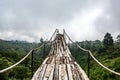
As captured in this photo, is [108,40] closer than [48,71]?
No

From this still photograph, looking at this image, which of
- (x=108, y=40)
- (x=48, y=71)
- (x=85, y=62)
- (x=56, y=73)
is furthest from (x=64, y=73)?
(x=108, y=40)

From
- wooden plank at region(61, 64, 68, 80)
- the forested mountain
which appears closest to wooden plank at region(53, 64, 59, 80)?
wooden plank at region(61, 64, 68, 80)

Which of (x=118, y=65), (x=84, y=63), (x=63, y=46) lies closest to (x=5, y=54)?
(x=84, y=63)

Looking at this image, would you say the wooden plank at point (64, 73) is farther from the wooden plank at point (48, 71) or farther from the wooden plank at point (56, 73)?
the wooden plank at point (48, 71)

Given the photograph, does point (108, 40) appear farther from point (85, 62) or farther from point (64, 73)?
point (64, 73)

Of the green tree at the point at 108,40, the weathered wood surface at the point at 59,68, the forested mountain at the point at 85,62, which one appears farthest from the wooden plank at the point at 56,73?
the green tree at the point at 108,40

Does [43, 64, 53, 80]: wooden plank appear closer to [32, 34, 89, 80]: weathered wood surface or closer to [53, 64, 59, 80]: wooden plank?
[32, 34, 89, 80]: weathered wood surface

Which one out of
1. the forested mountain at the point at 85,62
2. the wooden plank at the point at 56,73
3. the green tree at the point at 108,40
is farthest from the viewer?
the green tree at the point at 108,40

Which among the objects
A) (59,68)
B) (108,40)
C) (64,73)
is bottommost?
(64,73)
